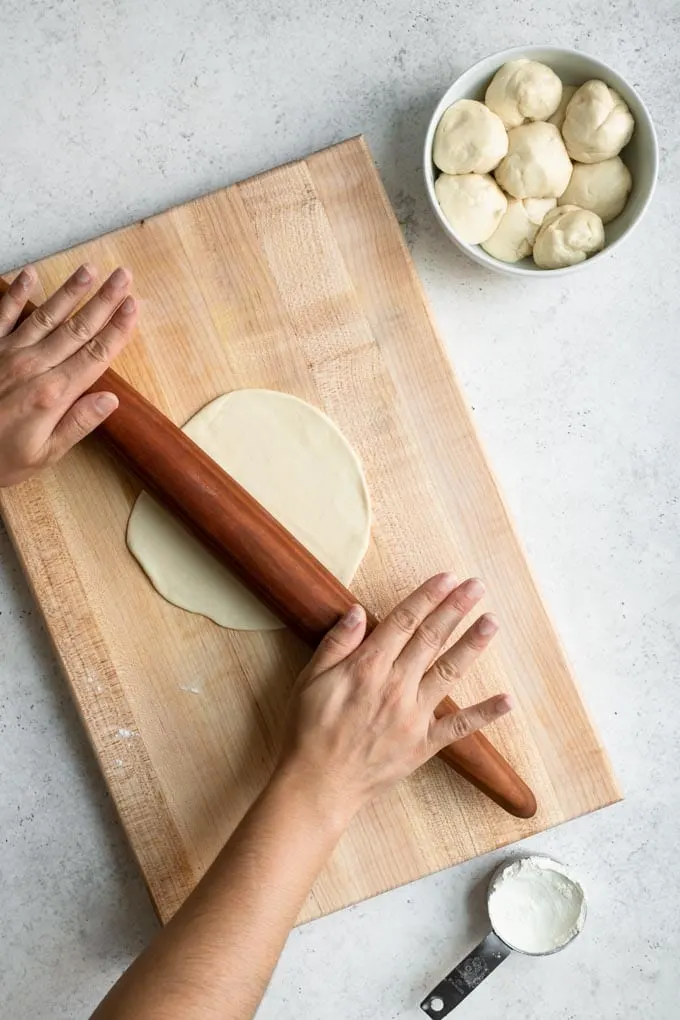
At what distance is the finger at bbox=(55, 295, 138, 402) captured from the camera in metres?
1.11

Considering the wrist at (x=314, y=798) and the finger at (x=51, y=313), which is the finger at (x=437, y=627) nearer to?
the wrist at (x=314, y=798)

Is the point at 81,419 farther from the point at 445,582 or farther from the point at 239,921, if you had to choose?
the point at 239,921

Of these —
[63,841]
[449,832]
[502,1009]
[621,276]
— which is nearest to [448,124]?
[621,276]

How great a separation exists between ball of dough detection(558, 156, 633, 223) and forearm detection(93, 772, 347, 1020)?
0.79 m

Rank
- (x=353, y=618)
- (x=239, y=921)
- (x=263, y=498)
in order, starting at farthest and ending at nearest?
(x=263, y=498)
(x=353, y=618)
(x=239, y=921)

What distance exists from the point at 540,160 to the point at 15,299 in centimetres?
66

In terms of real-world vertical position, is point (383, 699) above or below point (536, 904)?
above

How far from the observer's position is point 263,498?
119 centimetres

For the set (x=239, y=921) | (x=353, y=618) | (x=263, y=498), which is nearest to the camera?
(x=239, y=921)

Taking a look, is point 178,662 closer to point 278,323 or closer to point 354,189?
point 278,323

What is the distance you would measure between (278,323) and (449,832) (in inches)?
26.8

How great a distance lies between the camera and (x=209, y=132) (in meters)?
1.27

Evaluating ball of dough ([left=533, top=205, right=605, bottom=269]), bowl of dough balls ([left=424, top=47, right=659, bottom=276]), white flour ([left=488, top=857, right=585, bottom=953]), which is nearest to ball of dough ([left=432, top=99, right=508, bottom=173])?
bowl of dough balls ([left=424, top=47, right=659, bottom=276])

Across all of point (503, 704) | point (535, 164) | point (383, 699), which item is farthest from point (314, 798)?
point (535, 164)
